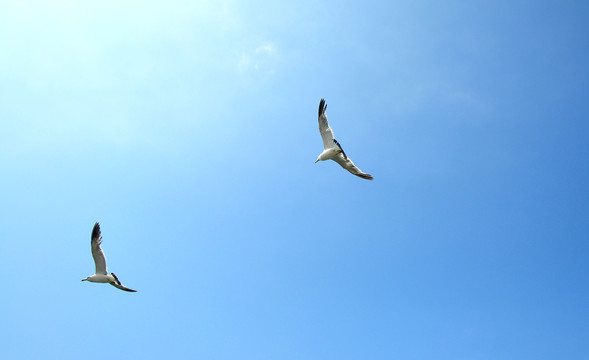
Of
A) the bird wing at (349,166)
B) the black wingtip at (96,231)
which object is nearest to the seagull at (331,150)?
the bird wing at (349,166)

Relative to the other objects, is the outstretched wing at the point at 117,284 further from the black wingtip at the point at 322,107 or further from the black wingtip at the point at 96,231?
the black wingtip at the point at 322,107

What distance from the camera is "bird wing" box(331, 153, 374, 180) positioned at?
29.5 metres

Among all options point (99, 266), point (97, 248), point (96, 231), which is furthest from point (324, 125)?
point (99, 266)

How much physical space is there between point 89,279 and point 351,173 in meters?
21.5

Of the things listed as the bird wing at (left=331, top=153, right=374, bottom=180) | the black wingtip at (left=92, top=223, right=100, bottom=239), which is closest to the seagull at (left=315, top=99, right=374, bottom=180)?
the bird wing at (left=331, top=153, right=374, bottom=180)

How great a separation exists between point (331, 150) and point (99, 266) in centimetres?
1949

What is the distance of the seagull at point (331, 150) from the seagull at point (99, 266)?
17355 millimetres

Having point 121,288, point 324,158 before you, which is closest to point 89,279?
point 121,288

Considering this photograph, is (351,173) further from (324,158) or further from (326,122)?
(326,122)

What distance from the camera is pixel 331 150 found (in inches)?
1153

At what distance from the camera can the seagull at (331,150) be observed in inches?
1141

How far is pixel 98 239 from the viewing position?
31875 millimetres

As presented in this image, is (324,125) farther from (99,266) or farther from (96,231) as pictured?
(99,266)

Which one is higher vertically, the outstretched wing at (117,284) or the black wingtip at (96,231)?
the black wingtip at (96,231)
